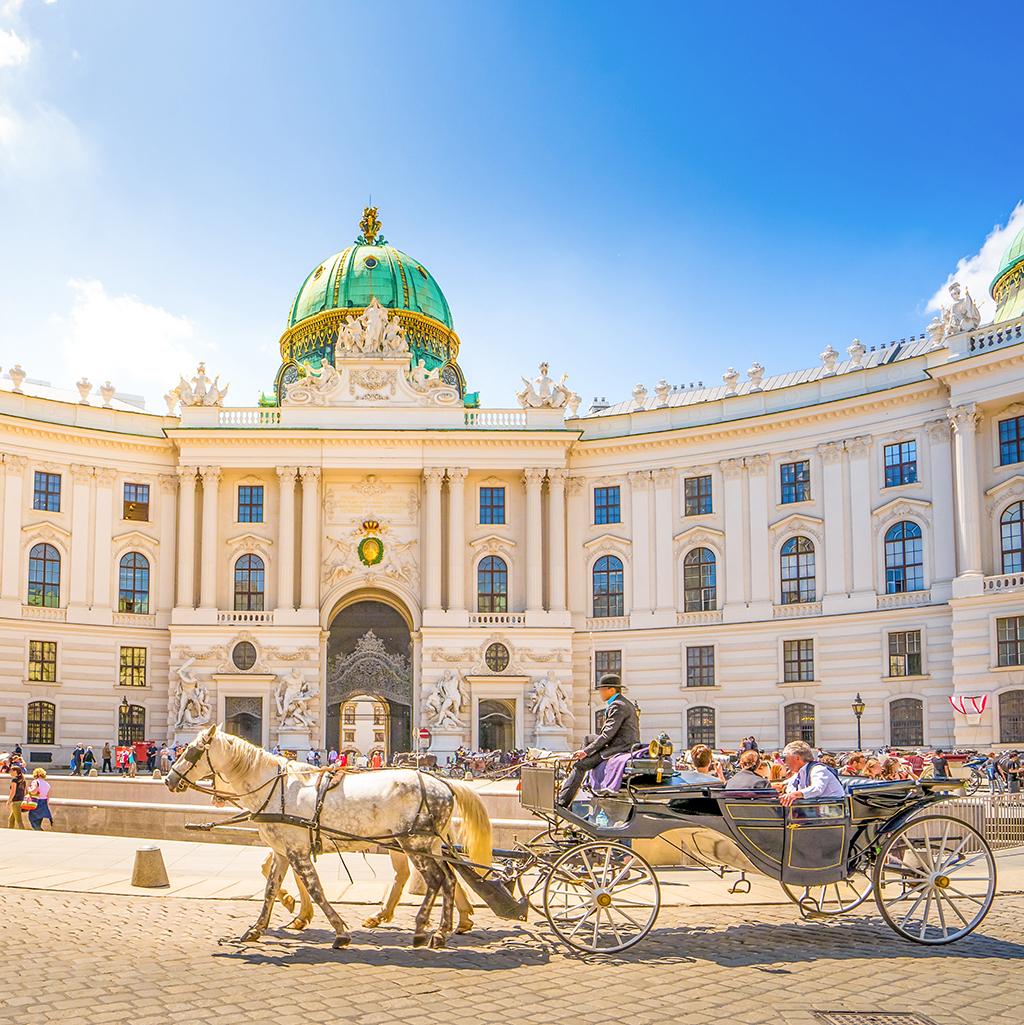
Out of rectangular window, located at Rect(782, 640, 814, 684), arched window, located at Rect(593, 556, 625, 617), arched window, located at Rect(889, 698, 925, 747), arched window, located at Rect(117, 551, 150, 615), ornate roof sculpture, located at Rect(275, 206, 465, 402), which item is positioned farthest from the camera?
ornate roof sculpture, located at Rect(275, 206, 465, 402)

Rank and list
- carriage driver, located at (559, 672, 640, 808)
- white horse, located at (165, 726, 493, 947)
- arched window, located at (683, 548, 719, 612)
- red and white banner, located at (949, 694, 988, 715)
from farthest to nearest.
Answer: arched window, located at (683, 548, 719, 612) < red and white banner, located at (949, 694, 988, 715) < carriage driver, located at (559, 672, 640, 808) < white horse, located at (165, 726, 493, 947)

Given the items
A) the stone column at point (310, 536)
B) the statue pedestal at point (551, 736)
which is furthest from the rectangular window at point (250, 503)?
the statue pedestal at point (551, 736)

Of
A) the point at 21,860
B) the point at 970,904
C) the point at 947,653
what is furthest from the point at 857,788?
the point at 947,653

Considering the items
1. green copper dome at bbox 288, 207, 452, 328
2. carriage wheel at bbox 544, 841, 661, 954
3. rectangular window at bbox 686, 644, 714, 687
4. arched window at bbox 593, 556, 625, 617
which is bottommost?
carriage wheel at bbox 544, 841, 661, 954

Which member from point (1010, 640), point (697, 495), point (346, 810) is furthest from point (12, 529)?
point (346, 810)

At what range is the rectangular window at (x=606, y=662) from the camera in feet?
174

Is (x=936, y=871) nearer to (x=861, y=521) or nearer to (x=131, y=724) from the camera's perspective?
(x=861, y=521)

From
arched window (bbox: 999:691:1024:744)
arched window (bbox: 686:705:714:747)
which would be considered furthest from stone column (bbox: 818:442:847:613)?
arched window (bbox: 999:691:1024:744)

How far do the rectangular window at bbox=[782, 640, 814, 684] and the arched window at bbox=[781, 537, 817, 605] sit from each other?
1.76 metres

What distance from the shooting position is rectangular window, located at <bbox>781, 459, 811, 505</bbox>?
50.2 metres

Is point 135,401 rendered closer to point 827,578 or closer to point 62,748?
point 62,748

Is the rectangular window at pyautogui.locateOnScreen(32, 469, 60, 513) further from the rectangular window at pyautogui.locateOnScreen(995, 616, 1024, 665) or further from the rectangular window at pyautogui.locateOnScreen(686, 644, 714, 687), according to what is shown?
the rectangular window at pyautogui.locateOnScreen(995, 616, 1024, 665)

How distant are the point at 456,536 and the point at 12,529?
1878 cm

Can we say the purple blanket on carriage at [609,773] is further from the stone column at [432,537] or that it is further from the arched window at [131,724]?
the arched window at [131,724]
